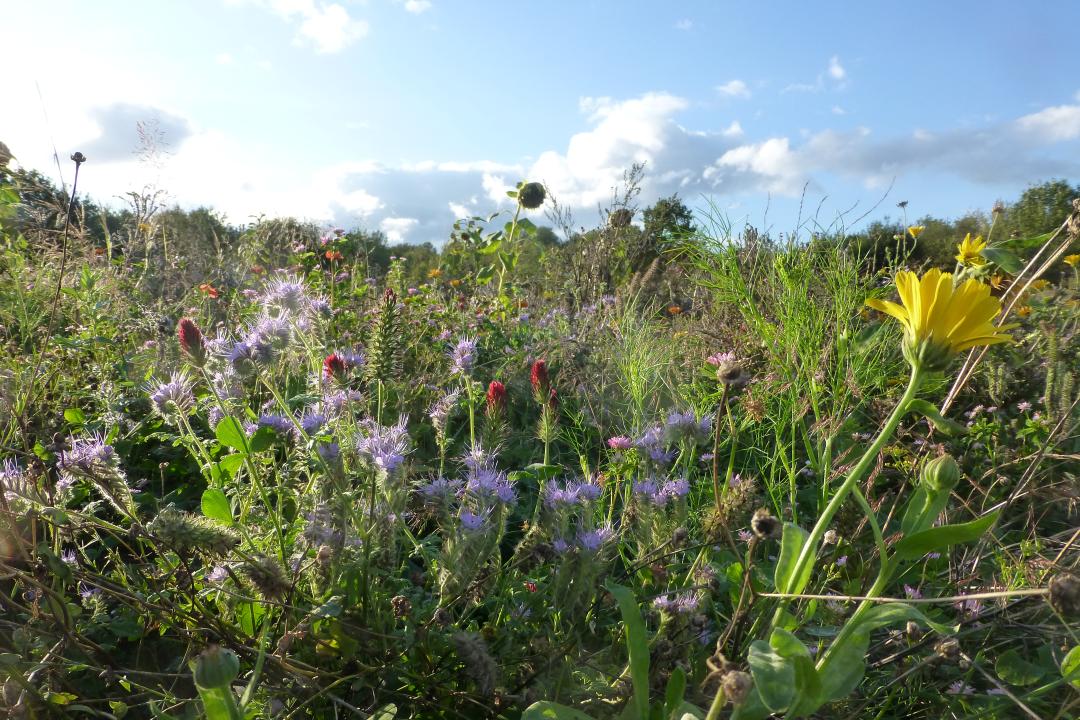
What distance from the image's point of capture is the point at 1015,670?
1.23 meters

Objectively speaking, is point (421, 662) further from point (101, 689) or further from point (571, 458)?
point (571, 458)

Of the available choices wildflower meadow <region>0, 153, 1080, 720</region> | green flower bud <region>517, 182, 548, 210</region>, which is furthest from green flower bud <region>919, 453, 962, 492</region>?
green flower bud <region>517, 182, 548, 210</region>

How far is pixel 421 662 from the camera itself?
3.84ft

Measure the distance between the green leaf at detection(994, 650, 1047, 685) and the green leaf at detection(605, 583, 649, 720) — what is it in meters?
0.71

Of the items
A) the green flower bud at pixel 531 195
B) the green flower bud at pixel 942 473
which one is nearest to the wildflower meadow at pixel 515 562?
the green flower bud at pixel 942 473

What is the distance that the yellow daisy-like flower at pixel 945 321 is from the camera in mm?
848

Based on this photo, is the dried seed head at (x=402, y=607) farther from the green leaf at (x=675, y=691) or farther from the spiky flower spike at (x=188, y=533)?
the green leaf at (x=675, y=691)

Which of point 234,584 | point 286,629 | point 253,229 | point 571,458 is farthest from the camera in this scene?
point 253,229

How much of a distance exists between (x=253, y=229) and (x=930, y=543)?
525 cm

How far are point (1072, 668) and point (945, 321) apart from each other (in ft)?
1.88

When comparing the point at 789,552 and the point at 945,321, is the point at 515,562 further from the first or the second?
the point at 945,321

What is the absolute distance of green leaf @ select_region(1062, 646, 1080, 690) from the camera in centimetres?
96

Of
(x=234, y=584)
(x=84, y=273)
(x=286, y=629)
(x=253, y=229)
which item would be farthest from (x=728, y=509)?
(x=253, y=229)

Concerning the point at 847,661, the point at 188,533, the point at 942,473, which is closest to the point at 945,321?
the point at 942,473
